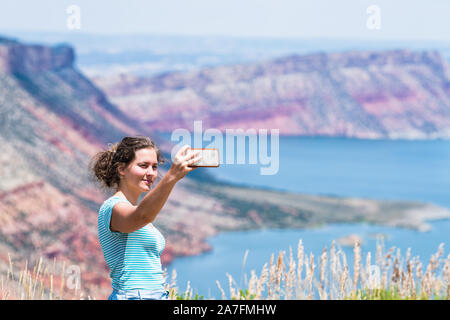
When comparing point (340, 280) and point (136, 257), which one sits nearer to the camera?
point (136, 257)

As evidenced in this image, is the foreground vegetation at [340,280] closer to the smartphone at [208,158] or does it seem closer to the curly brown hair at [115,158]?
the curly brown hair at [115,158]

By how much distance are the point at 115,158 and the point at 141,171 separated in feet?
0.69

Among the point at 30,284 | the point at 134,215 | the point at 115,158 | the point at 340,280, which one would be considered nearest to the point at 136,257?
the point at 134,215

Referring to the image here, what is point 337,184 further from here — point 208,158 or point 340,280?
point 208,158

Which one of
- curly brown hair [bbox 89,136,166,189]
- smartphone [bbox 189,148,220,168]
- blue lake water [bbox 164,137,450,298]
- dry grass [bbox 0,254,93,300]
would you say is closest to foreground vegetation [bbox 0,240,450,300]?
dry grass [bbox 0,254,93,300]

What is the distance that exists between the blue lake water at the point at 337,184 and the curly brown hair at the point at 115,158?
2715 inches

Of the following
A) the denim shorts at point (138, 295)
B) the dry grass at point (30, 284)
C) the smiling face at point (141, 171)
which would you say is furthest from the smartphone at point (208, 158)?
the dry grass at point (30, 284)

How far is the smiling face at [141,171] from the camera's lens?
4219 mm

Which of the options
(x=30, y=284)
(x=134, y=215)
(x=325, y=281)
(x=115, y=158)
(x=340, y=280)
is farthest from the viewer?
(x=325, y=281)

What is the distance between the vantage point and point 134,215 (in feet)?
12.4

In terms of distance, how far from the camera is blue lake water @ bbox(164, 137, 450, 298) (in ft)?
294

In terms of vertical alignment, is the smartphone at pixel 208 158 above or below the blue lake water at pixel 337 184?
below
